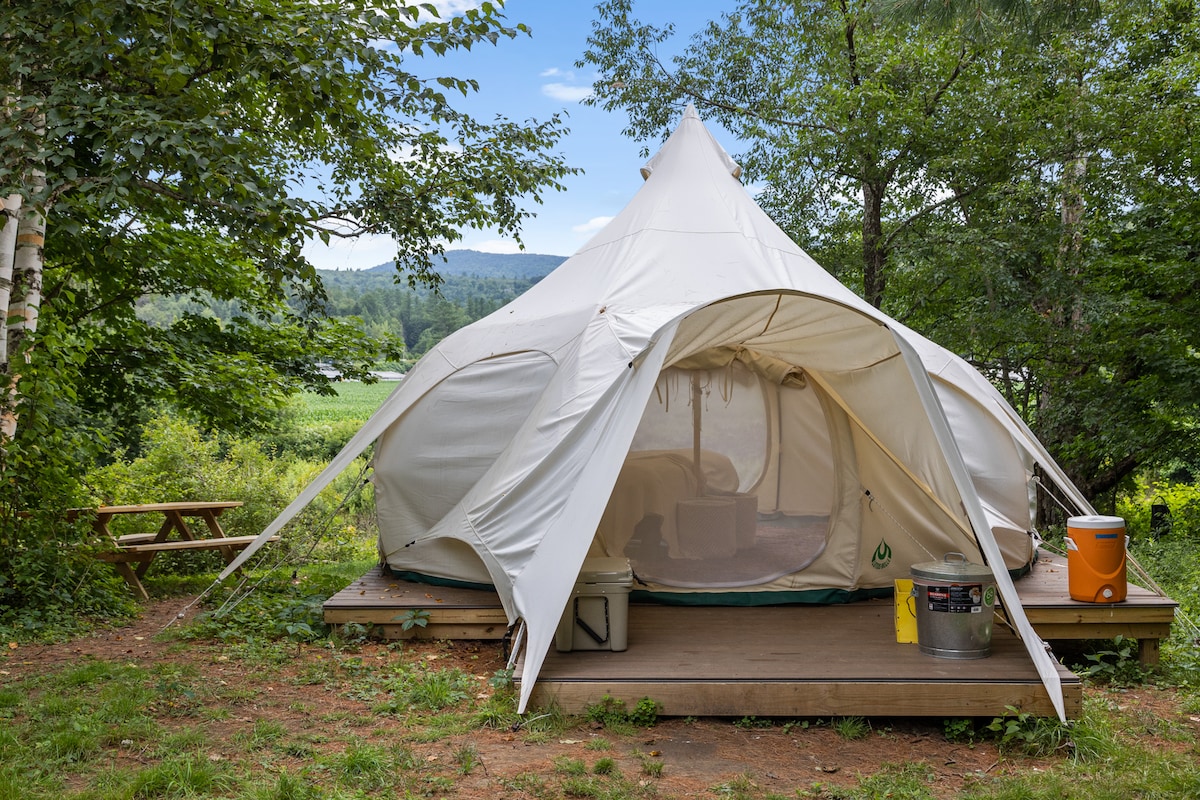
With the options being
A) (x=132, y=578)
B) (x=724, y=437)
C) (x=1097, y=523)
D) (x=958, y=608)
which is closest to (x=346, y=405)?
(x=132, y=578)

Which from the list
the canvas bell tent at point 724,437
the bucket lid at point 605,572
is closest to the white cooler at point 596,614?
the bucket lid at point 605,572

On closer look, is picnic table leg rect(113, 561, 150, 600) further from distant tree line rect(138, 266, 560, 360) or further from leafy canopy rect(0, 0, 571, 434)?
distant tree line rect(138, 266, 560, 360)

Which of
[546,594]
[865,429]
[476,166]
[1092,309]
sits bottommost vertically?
[546,594]

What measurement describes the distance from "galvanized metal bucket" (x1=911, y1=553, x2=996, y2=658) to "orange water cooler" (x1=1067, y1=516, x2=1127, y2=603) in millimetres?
891

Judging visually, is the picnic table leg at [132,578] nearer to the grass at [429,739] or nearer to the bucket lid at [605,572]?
the grass at [429,739]

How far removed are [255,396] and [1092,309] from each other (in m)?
7.66

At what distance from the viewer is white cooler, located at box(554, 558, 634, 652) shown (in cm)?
452

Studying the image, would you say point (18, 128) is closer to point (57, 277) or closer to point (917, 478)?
point (57, 277)

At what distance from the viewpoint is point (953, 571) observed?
4332 mm

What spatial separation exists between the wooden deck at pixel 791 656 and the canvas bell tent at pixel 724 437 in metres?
0.34

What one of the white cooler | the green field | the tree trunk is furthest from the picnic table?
the green field

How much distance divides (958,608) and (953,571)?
0.17 metres

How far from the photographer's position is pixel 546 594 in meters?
4.24

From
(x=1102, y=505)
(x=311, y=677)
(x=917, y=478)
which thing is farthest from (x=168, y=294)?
(x=1102, y=505)
